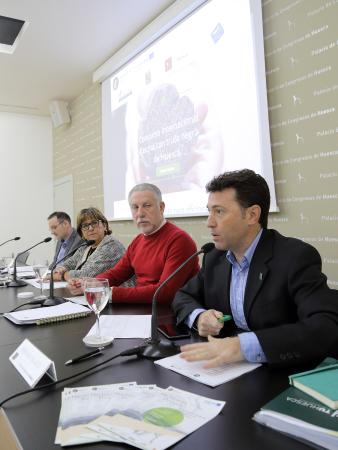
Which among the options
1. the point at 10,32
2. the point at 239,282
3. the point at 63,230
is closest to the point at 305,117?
the point at 239,282

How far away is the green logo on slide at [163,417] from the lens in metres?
0.66

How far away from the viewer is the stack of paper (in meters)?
0.62

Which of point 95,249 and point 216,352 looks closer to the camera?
point 216,352

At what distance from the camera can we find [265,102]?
248cm

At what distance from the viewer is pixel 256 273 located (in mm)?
1252

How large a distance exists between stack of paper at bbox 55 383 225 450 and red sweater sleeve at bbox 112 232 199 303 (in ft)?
3.12

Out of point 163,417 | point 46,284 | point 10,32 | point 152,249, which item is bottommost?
point 163,417

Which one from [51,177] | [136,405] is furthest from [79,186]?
[136,405]

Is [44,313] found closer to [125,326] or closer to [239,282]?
[125,326]

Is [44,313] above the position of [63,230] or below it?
below

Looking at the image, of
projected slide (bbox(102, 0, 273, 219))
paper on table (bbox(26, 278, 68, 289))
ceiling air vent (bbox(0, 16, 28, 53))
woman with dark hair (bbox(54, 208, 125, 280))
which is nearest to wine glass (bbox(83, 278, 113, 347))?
paper on table (bbox(26, 278, 68, 289))

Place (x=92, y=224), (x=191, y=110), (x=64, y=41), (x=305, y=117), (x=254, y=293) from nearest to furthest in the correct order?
(x=254, y=293) < (x=305, y=117) < (x=92, y=224) < (x=191, y=110) < (x=64, y=41)

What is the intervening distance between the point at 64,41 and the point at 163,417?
414 centimetres

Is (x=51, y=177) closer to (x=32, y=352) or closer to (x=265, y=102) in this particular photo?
(x=265, y=102)
